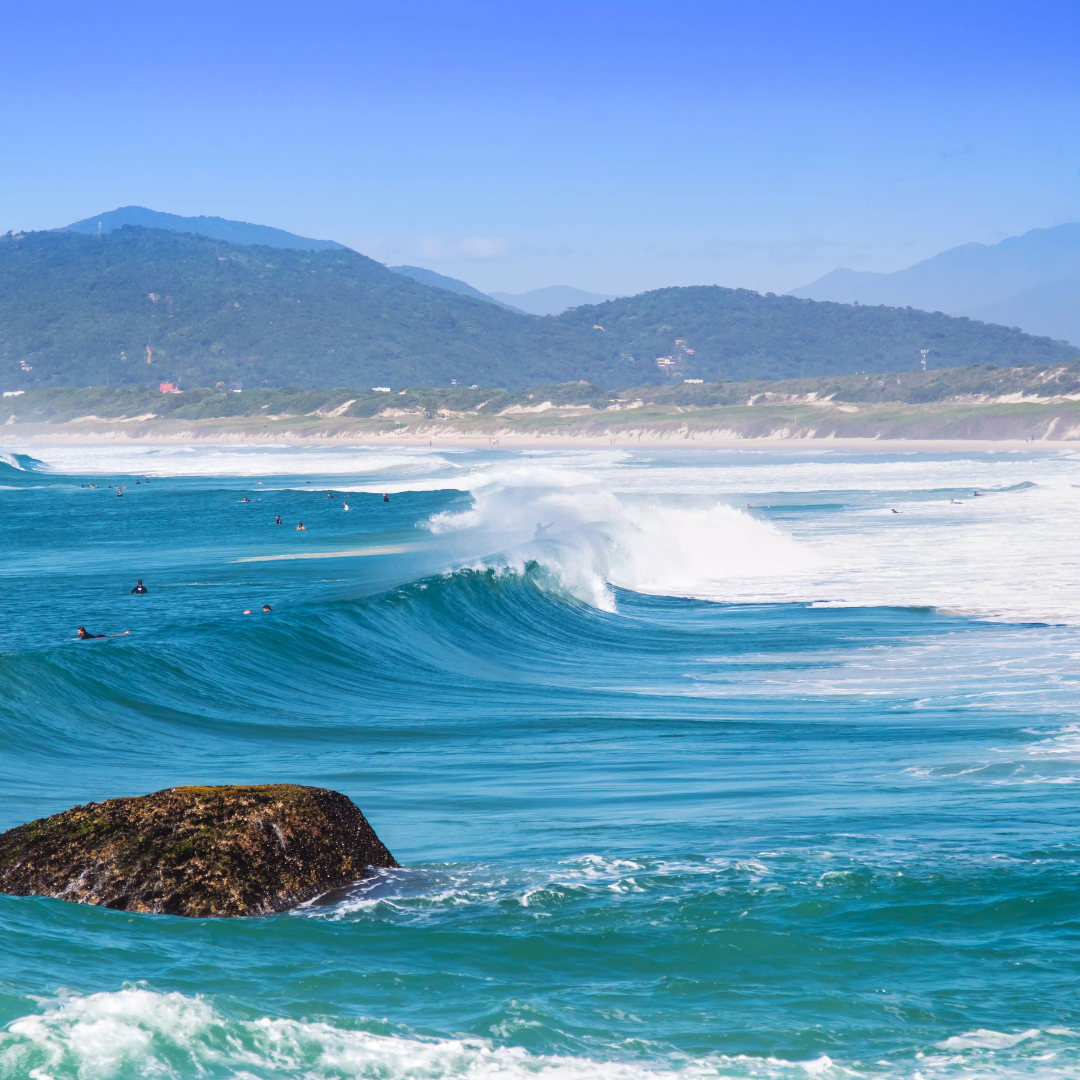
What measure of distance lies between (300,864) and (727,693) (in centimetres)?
881

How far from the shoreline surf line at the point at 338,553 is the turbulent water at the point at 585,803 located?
2.50m

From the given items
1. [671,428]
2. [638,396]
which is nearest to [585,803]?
[671,428]

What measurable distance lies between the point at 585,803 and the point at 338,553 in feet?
84.3

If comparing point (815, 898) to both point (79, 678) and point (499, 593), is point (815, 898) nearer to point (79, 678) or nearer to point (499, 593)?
point (79, 678)

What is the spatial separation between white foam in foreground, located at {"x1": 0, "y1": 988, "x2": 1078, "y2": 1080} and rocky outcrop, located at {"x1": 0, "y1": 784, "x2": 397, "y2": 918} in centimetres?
128

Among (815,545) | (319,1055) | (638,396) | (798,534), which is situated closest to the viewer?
(319,1055)

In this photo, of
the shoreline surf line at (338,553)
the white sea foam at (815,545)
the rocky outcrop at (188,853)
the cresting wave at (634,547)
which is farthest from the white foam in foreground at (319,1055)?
the shoreline surf line at (338,553)

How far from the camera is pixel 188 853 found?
6.71 metres

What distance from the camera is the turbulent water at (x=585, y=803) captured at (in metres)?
5.31

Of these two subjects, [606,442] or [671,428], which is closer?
[606,442]

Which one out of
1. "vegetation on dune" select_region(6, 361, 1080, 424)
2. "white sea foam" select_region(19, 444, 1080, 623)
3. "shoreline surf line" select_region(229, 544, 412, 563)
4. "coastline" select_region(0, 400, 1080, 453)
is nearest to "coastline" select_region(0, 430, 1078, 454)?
"coastline" select_region(0, 400, 1080, 453)

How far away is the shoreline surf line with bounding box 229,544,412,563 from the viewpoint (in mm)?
32594

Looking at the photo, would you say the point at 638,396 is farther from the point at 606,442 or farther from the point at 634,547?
the point at 634,547

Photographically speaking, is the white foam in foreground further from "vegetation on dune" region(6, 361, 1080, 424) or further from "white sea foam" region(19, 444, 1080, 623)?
"vegetation on dune" region(6, 361, 1080, 424)
